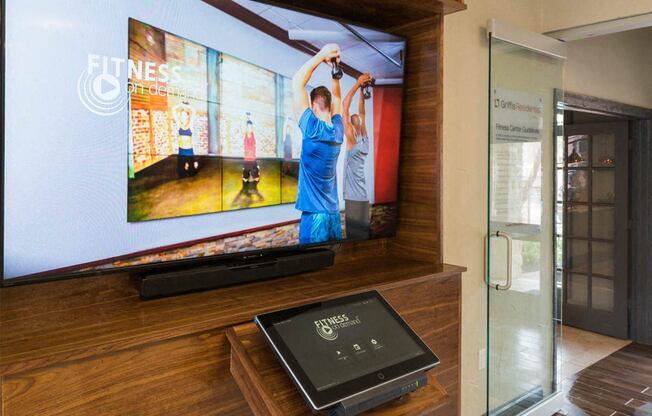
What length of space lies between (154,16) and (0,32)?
363 mm

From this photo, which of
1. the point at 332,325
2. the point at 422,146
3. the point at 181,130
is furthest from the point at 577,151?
the point at 181,130

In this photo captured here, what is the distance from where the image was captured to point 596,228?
454cm

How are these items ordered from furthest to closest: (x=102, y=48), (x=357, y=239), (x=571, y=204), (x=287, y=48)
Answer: (x=571, y=204) < (x=357, y=239) < (x=287, y=48) < (x=102, y=48)

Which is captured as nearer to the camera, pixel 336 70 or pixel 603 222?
pixel 336 70

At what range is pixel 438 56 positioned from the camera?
189 centimetres

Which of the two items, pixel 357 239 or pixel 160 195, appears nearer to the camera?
pixel 160 195

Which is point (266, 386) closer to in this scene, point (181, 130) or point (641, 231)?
point (181, 130)

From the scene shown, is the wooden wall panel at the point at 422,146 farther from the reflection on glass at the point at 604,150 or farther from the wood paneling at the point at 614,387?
the reflection on glass at the point at 604,150

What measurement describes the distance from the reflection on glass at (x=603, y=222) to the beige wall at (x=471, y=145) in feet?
7.54

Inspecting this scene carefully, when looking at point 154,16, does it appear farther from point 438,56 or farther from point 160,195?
point 438,56

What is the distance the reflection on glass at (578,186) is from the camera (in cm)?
457

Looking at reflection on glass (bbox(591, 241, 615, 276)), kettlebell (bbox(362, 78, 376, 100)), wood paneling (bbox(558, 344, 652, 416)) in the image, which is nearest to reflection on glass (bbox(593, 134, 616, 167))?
reflection on glass (bbox(591, 241, 615, 276))

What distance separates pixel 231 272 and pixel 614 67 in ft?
12.6

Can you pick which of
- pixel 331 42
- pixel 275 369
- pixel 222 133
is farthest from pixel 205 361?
pixel 331 42
